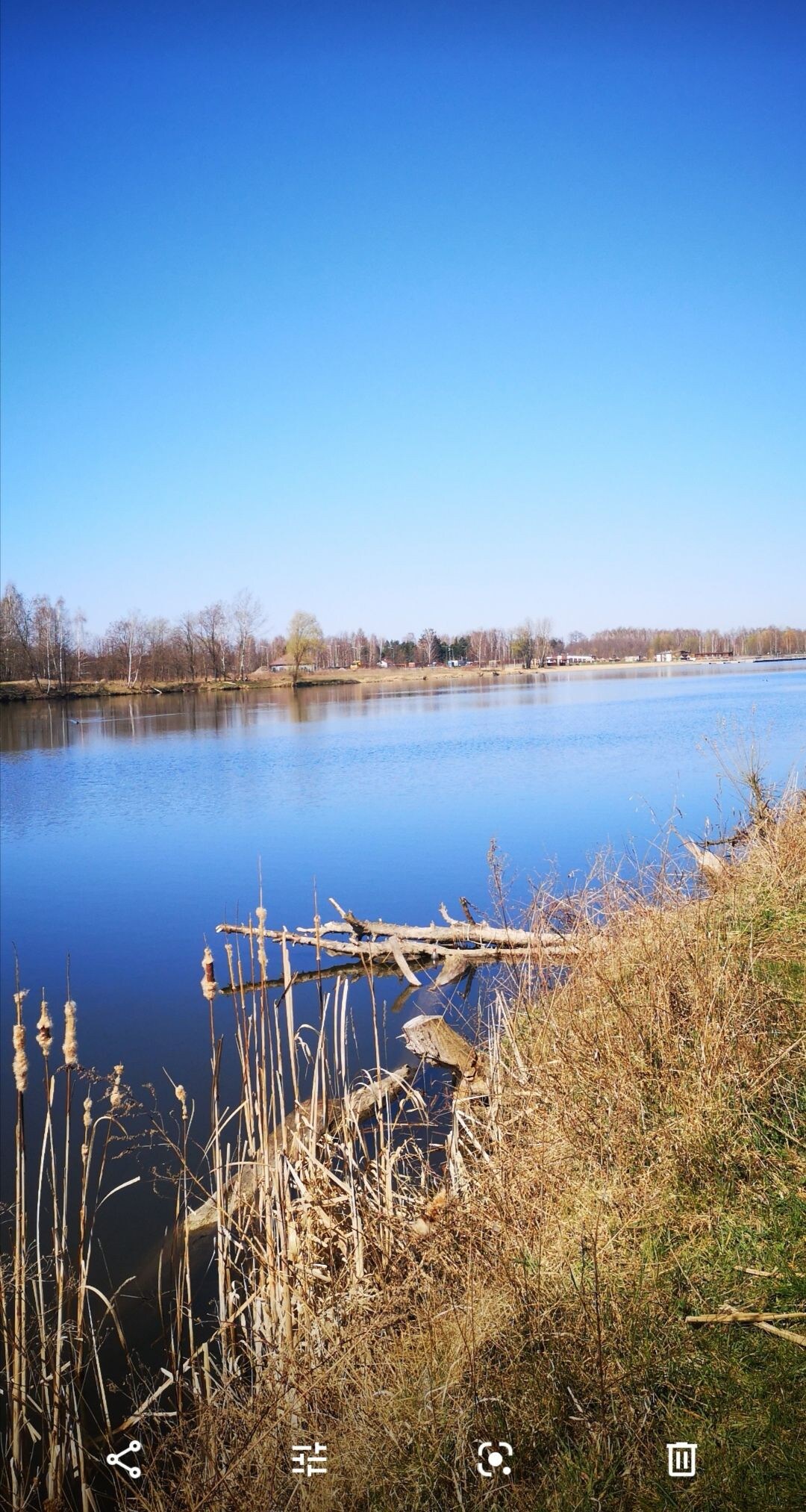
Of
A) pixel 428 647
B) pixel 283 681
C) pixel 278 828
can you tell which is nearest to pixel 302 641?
pixel 283 681

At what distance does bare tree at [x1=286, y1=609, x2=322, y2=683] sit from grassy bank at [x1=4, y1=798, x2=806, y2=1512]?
10203cm

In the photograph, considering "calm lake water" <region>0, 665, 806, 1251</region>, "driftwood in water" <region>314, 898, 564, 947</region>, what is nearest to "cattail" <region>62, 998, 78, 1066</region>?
"calm lake water" <region>0, 665, 806, 1251</region>

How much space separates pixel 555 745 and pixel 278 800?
12.5 m

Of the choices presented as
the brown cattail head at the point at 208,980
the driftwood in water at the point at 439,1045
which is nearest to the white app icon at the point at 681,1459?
the brown cattail head at the point at 208,980

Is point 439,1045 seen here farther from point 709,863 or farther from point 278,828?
point 278,828

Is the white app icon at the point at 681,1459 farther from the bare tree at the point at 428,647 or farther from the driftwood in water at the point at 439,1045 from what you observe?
the bare tree at the point at 428,647

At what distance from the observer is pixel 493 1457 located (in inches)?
114

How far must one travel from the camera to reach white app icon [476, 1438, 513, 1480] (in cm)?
289

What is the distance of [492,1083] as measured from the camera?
18.6 ft

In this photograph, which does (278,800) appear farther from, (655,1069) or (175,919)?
(655,1069)

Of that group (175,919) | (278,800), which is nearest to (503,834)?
(175,919)

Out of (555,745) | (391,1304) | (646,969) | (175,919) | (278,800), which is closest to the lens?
(391,1304)

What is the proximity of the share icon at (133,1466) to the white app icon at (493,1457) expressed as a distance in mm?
1343

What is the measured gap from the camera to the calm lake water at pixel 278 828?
11070 mm
